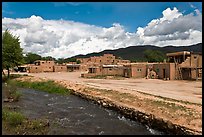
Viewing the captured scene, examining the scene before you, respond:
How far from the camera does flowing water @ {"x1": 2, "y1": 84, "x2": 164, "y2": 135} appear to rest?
1531cm

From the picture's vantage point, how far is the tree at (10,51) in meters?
46.3

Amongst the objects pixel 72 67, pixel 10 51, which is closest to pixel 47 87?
pixel 10 51

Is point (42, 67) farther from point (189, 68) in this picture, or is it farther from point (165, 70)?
point (189, 68)

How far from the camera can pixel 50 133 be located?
563 inches

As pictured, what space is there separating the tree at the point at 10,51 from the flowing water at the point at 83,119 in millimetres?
23977

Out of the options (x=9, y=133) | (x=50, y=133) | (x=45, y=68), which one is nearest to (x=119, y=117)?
(x=50, y=133)

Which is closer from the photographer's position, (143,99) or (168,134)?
(168,134)

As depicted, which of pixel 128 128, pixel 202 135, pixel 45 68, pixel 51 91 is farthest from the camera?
pixel 45 68

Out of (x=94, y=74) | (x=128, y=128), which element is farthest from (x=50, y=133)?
(x=94, y=74)

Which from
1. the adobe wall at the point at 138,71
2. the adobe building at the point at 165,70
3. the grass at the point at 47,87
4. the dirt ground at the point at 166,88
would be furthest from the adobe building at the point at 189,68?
the grass at the point at 47,87

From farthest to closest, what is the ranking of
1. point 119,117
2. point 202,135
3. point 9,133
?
point 119,117
point 9,133
point 202,135

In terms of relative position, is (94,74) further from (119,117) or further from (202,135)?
(202,135)

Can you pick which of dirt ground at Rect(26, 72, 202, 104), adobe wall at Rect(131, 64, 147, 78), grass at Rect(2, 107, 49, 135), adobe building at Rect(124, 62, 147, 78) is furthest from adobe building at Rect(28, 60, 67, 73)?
grass at Rect(2, 107, 49, 135)

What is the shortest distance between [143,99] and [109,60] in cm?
6710
